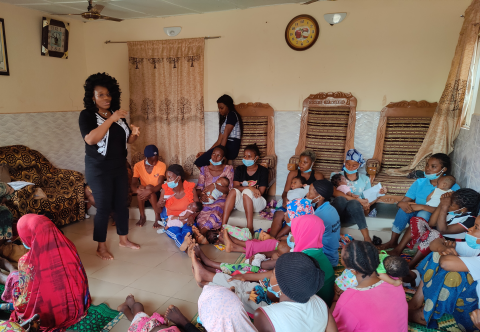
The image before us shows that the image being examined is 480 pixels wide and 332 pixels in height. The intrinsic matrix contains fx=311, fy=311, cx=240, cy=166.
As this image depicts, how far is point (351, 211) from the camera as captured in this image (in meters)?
3.07

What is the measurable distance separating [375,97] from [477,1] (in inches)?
53.8

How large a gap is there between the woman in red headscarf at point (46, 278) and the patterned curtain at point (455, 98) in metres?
3.58

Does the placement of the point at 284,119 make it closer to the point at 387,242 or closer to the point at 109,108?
the point at 387,242

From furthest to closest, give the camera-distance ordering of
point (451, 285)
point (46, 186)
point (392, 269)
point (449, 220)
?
1. point (46, 186)
2. point (449, 220)
3. point (451, 285)
4. point (392, 269)

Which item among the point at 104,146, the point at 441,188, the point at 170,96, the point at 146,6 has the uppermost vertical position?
the point at 146,6

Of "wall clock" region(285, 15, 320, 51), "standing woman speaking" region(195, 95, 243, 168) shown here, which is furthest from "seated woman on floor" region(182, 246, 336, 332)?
"wall clock" region(285, 15, 320, 51)

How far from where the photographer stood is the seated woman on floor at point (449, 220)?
7.60 ft

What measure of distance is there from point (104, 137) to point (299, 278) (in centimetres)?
203

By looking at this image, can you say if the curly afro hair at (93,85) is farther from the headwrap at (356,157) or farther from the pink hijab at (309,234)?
the headwrap at (356,157)

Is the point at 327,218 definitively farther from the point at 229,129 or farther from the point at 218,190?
the point at 229,129

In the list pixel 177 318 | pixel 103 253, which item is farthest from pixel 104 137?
pixel 177 318

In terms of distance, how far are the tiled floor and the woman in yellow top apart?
37 centimetres

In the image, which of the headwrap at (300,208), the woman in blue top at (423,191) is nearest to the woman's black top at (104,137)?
the headwrap at (300,208)

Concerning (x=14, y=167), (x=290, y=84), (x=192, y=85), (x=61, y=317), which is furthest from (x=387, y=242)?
(x=14, y=167)
